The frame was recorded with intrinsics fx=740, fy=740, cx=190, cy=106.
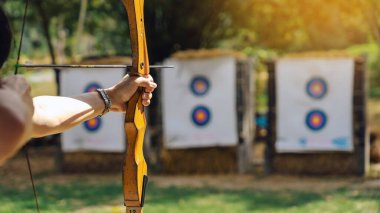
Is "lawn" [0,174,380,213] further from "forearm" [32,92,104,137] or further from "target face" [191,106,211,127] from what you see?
"forearm" [32,92,104,137]

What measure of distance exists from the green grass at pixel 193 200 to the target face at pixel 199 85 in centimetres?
123

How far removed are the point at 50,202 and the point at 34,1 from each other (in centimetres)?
403

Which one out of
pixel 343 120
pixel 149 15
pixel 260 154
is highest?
pixel 149 15

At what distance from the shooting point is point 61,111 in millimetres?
2123

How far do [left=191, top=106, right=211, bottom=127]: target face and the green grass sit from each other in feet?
3.30

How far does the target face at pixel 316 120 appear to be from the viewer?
730 cm

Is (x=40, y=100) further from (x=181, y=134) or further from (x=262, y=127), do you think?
(x=262, y=127)

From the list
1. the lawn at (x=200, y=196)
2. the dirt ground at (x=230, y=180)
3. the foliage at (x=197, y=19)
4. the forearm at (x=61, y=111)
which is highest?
the foliage at (x=197, y=19)

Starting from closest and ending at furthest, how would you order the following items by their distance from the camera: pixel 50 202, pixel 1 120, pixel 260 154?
pixel 1 120
pixel 50 202
pixel 260 154

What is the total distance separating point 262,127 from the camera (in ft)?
34.6

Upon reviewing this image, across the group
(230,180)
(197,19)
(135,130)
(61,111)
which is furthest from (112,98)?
(197,19)

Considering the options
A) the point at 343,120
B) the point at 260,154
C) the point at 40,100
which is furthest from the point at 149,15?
the point at 40,100

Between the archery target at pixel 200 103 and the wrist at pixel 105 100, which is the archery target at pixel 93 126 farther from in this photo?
the wrist at pixel 105 100

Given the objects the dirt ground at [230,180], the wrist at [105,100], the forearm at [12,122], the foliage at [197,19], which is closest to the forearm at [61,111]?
the wrist at [105,100]
